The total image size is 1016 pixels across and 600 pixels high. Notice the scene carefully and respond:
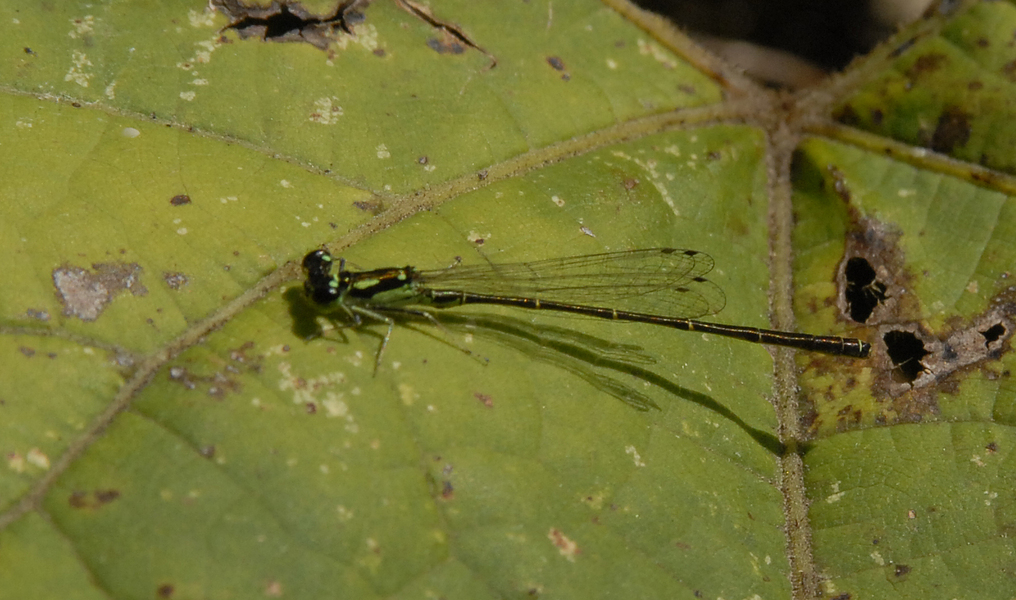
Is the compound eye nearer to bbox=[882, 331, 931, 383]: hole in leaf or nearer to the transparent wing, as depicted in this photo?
the transparent wing

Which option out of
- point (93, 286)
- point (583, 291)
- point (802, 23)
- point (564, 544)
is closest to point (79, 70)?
point (93, 286)

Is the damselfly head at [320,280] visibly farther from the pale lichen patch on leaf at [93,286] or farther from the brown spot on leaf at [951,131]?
the brown spot on leaf at [951,131]

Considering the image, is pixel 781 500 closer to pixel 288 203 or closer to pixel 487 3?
pixel 288 203

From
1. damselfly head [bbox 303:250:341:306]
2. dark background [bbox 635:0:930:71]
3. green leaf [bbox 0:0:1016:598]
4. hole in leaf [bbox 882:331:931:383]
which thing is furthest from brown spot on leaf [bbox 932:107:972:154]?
Result: damselfly head [bbox 303:250:341:306]

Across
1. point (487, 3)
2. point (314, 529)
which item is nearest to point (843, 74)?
point (487, 3)

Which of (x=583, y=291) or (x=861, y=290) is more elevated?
(x=861, y=290)

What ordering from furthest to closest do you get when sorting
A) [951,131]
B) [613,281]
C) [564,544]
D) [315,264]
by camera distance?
1. [951,131]
2. [613,281]
3. [315,264]
4. [564,544]

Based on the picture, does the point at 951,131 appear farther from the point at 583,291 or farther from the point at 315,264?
the point at 315,264
